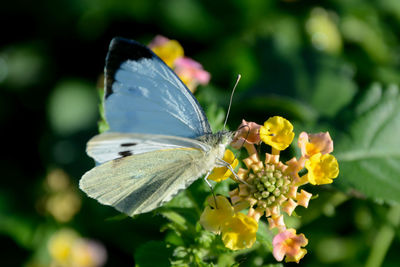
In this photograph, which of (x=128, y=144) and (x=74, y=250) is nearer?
(x=128, y=144)

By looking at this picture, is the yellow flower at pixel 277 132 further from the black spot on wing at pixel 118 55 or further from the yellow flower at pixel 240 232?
the black spot on wing at pixel 118 55

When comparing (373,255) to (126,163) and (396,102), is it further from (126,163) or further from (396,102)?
(126,163)

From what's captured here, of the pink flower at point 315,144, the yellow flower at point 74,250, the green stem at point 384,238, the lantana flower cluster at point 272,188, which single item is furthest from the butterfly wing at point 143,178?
the yellow flower at point 74,250

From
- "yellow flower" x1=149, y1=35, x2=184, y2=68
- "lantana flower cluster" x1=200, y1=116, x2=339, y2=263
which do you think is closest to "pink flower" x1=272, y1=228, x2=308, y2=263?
"lantana flower cluster" x1=200, y1=116, x2=339, y2=263

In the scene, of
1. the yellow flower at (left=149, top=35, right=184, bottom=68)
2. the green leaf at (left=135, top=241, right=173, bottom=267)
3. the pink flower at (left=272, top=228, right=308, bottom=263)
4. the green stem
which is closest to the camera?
the pink flower at (left=272, top=228, right=308, bottom=263)

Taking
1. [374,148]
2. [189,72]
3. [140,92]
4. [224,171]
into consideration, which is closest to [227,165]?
[224,171]

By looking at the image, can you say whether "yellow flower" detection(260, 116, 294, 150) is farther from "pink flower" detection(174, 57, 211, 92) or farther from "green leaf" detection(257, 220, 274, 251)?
"pink flower" detection(174, 57, 211, 92)

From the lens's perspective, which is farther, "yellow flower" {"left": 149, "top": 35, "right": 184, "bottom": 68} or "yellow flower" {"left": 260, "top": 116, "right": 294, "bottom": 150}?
"yellow flower" {"left": 149, "top": 35, "right": 184, "bottom": 68}

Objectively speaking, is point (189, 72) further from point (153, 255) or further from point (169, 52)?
point (153, 255)
